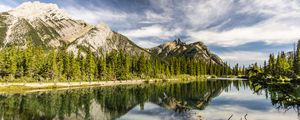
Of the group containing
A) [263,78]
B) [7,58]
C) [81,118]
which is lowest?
[81,118]

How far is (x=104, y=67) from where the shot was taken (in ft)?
443

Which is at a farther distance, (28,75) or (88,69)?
(88,69)

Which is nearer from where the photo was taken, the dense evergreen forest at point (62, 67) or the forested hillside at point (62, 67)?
the dense evergreen forest at point (62, 67)

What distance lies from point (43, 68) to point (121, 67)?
140ft

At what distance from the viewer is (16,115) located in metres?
41.4

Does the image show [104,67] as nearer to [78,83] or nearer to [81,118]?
[78,83]

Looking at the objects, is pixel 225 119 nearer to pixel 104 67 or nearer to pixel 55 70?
pixel 55 70

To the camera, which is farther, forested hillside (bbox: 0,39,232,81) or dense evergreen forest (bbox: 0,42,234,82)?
forested hillside (bbox: 0,39,232,81)

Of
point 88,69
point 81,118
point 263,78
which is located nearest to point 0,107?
point 81,118

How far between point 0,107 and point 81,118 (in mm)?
17980

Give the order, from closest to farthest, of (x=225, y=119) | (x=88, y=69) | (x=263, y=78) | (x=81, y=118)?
(x=263, y=78)
(x=225, y=119)
(x=81, y=118)
(x=88, y=69)

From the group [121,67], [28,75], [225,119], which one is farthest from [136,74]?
[225,119]

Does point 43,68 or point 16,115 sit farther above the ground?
point 43,68

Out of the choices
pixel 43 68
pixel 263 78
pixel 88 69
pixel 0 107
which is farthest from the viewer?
pixel 88 69
